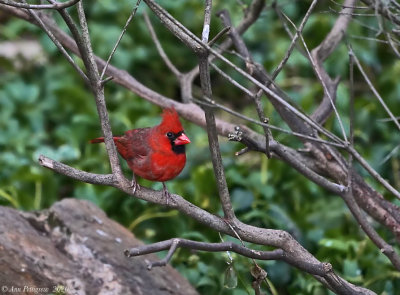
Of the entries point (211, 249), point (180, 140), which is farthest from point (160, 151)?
point (211, 249)

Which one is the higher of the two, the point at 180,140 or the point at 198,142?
the point at 180,140

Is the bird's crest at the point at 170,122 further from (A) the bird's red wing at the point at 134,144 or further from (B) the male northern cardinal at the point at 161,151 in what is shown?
(A) the bird's red wing at the point at 134,144

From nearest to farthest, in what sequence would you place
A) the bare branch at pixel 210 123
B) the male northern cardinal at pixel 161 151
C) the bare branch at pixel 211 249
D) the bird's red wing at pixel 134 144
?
the bare branch at pixel 211 249 → the bare branch at pixel 210 123 → the male northern cardinal at pixel 161 151 → the bird's red wing at pixel 134 144

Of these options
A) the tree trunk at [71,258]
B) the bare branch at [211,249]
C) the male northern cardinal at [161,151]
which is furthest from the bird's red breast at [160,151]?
the bare branch at [211,249]

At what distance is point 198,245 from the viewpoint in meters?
2.60

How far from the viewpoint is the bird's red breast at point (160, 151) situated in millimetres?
3357

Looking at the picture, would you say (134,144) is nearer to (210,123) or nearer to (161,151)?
(161,151)

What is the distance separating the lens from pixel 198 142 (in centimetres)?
549

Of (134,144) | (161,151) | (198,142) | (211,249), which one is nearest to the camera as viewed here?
(211,249)

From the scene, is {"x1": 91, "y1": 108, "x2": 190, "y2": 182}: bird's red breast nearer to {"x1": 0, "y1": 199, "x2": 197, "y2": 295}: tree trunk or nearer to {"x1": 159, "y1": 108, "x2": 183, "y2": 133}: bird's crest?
{"x1": 159, "y1": 108, "x2": 183, "y2": 133}: bird's crest

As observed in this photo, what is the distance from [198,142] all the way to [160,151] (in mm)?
2109

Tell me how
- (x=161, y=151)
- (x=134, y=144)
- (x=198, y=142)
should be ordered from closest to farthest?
(x=161, y=151)
(x=134, y=144)
(x=198, y=142)

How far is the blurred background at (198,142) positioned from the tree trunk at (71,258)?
0.38 m

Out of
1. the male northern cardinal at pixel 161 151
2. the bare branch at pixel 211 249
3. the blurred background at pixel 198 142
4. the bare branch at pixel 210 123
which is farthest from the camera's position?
the blurred background at pixel 198 142
